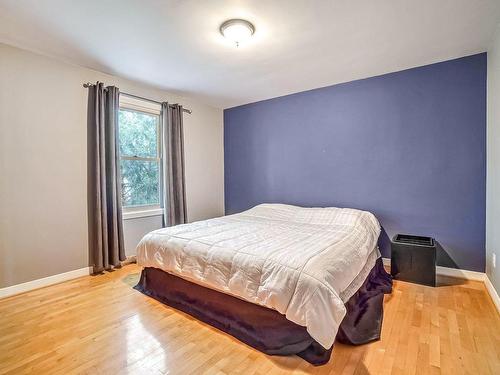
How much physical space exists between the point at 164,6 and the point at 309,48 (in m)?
1.38

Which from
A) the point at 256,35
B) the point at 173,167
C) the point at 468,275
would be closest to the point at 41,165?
the point at 173,167

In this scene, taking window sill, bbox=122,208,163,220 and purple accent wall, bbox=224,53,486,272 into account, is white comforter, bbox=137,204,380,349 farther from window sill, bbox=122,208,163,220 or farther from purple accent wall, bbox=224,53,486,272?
window sill, bbox=122,208,163,220

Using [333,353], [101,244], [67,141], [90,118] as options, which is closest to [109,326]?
[101,244]

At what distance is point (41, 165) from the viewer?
2621mm

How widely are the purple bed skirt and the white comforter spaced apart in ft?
0.36

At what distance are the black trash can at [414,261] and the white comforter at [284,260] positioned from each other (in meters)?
0.23

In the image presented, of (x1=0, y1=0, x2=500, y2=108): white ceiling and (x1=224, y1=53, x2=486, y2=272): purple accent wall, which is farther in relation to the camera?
(x1=224, y1=53, x2=486, y2=272): purple accent wall

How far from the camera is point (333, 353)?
1.58m

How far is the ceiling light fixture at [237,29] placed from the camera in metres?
2.06

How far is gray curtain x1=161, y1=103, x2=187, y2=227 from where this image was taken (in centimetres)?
373

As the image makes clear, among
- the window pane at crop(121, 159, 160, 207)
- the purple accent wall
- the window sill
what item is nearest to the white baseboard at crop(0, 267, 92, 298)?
the window sill

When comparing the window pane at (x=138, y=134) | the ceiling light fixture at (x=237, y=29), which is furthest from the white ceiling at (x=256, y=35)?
the window pane at (x=138, y=134)

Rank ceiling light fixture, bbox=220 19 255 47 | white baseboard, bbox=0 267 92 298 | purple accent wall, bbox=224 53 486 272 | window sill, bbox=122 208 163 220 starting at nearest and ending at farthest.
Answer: ceiling light fixture, bbox=220 19 255 47
white baseboard, bbox=0 267 92 298
purple accent wall, bbox=224 53 486 272
window sill, bbox=122 208 163 220

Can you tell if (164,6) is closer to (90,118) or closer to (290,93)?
(90,118)
